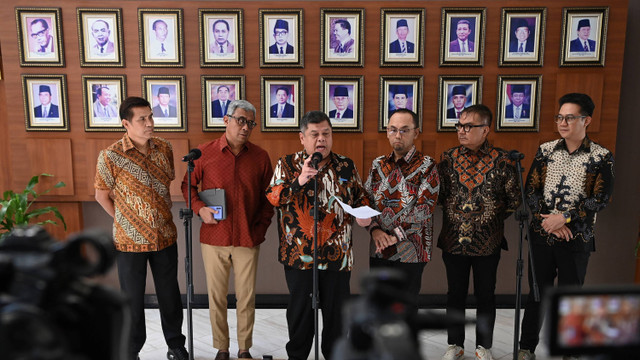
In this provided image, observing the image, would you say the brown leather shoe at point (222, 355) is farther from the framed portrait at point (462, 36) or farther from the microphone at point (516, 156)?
the framed portrait at point (462, 36)

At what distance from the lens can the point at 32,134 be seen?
356 cm

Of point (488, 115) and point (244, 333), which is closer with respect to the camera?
point (488, 115)

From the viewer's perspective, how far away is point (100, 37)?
347 centimetres

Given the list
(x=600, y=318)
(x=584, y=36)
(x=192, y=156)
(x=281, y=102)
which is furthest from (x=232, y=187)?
(x=584, y=36)

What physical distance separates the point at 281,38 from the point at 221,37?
0.49m

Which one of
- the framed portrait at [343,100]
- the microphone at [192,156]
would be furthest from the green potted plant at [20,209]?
the framed portrait at [343,100]

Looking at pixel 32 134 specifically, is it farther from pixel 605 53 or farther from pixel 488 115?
pixel 605 53

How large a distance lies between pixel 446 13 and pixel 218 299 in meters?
2.78

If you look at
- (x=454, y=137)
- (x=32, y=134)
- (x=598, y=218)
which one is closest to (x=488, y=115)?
(x=454, y=137)

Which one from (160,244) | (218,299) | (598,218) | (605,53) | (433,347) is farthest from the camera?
(598,218)

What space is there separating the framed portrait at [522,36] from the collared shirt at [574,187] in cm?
98

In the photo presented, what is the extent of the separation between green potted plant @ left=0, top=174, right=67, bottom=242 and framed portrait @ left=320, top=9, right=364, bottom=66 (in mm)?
2428

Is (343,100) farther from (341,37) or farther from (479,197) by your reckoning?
(479,197)

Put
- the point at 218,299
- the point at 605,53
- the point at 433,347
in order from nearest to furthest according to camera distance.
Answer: the point at 218,299 < the point at 433,347 < the point at 605,53
